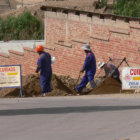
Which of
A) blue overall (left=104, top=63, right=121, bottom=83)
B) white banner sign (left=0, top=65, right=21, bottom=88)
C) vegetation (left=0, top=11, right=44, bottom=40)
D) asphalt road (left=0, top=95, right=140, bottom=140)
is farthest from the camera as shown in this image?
vegetation (left=0, top=11, right=44, bottom=40)

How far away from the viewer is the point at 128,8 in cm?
4119

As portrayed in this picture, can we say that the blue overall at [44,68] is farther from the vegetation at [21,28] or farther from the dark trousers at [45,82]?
the vegetation at [21,28]

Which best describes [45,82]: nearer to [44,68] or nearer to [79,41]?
[44,68]

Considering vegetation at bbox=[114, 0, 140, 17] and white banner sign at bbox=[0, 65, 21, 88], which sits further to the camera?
vegetation at bbox=[114, 0, 140, 17]

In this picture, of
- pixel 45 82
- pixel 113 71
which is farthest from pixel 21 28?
pixel 45 82

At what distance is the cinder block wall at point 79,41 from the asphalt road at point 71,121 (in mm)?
8672

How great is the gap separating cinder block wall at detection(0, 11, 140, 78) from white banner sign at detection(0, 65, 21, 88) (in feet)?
18.2

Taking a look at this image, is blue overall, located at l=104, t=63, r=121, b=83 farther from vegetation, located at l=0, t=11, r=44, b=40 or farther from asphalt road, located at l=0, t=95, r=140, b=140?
vegetation, located at l=0, t=11, r=44, b=40

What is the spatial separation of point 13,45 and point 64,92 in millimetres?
15232

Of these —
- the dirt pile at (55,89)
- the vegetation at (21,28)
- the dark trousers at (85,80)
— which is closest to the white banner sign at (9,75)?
the dirt pile at (55,89)

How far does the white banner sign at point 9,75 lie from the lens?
2022 cm

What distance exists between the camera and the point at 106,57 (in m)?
24.5

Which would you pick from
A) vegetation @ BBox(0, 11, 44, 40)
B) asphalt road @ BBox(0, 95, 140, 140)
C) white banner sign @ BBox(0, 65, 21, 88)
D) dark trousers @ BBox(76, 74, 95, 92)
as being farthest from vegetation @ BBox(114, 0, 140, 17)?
asphalt road @ BBox(0, 95, 140, 140)

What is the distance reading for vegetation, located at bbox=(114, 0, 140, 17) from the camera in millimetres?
40531
